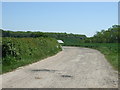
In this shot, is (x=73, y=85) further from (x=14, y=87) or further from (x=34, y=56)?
(x=34, y=56)

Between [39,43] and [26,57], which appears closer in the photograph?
[26,57]

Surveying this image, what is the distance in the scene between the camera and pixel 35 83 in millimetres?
11516

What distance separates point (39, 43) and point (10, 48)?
947 centimetres

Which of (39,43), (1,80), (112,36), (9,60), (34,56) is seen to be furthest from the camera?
(112,36)

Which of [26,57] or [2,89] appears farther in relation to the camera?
[26,57]

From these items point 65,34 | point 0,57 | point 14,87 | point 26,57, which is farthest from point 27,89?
point 65,34

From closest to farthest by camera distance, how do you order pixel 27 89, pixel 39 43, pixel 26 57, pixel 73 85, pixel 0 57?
pixel 27 89, pixel 73 85, pixel 0 57, pixel 26 57, pixel 39 43

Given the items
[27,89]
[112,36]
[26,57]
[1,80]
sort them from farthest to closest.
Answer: [112,36] → [26,57] → [1,80] → [27,89]

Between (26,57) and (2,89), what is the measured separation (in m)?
13.0

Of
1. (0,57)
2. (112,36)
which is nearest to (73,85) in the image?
(0,57)

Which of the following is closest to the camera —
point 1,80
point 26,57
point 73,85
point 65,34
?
point 73,85

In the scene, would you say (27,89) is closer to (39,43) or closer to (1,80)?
(1,80)

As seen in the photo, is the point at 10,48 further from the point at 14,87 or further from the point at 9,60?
the point at 14,87

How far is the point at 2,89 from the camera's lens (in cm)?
1005
